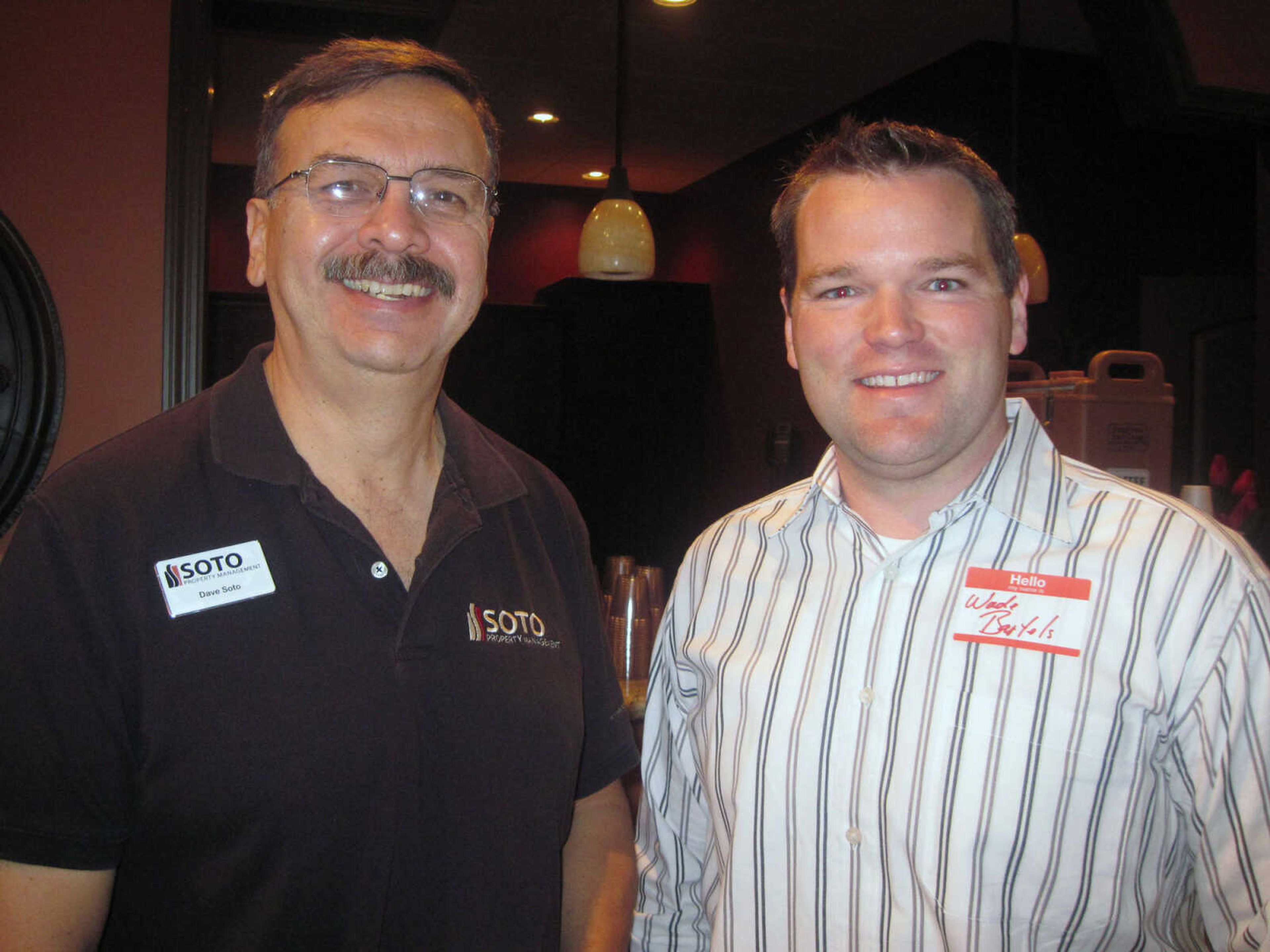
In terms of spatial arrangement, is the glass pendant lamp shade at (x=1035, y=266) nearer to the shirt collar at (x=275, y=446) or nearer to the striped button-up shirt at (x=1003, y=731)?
the striped button-up shirt at (x=1003, y=731)

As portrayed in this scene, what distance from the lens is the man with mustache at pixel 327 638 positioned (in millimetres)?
1006

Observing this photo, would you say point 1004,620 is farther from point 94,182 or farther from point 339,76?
point 94,182

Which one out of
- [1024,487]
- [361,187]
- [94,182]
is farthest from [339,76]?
[94,182]

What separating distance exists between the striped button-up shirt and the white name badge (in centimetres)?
62

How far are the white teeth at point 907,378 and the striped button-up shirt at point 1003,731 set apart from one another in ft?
0.51

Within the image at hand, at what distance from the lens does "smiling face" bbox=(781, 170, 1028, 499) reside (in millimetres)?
1228

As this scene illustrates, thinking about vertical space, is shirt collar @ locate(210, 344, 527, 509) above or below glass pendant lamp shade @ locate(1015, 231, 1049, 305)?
below

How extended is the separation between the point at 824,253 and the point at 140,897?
3.70 ft

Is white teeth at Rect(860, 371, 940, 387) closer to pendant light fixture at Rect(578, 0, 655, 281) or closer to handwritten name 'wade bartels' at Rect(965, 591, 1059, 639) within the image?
handwritten name 'wade bartels' at Rect(965, 591, 1059, 639)

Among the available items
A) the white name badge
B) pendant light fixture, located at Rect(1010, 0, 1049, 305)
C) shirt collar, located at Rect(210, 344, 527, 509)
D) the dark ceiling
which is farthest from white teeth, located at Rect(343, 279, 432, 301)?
pendant light fixture, located at Rect(1010, 0, 1049, 305)

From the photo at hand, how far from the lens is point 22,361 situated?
8.60 ft

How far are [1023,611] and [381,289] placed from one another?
893 millimetres

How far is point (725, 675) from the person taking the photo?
4.33ft

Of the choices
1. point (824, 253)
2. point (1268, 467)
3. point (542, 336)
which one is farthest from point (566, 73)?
point (824, 253)
